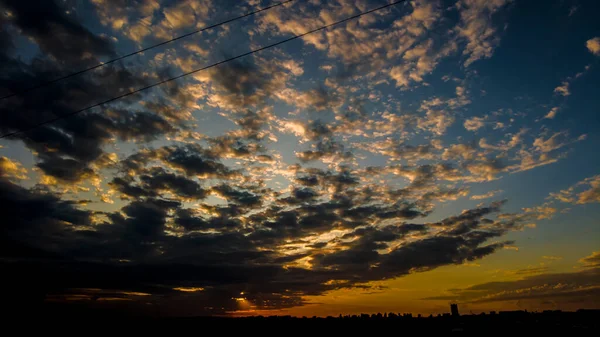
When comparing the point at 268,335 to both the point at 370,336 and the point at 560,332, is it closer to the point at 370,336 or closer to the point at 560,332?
the point at 370,336

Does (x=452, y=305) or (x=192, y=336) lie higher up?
(x=452, y=305)

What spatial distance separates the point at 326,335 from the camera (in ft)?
333

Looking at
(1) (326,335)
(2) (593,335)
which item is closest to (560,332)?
(2) (593,335)

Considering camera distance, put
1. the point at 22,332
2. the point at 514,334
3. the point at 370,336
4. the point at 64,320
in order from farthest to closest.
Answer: the point at 64,320 < the point at 370,336 < the point at 22,332 < the point at 514,334

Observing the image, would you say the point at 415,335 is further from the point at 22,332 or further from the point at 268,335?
the point at 22,332

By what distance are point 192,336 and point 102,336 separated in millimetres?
27377

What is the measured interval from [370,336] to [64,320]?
106262 millimetres

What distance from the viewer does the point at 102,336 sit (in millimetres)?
99062

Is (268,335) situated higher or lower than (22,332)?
lower

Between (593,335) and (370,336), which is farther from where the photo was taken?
(370,336)

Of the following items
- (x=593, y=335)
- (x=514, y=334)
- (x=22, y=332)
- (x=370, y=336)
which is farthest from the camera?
(x=370, y=336)

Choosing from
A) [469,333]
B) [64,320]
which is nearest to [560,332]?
[469,333]

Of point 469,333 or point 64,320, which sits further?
point 64,320

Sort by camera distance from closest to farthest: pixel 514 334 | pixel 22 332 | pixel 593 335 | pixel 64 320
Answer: pixel 593 335 < pixel 514 334 < pixel 22 332 < pixel 64 320
